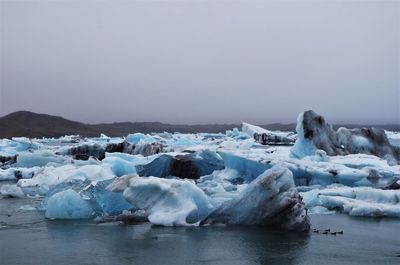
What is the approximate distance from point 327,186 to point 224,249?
5820 mm

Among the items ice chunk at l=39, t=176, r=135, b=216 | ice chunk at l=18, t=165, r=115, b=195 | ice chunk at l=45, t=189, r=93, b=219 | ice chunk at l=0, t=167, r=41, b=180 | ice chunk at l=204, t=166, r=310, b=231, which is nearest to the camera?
ice chunk at l=204, t=166, r=310, b=231

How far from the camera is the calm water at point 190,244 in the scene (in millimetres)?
5379

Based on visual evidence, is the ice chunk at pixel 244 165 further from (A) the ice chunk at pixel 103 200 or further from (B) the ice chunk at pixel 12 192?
(B) the ice chunk at pixel 12 192

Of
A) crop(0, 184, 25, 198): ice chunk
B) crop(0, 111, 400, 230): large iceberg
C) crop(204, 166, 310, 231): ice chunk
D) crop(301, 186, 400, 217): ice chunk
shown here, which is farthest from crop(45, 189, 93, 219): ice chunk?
crop(301, 186, 400, 217): ice chunk

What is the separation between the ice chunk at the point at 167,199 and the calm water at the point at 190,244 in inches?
9.0

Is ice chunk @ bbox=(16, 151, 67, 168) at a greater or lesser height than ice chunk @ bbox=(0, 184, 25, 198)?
greater

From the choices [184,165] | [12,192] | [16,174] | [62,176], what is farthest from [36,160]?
[12,192]

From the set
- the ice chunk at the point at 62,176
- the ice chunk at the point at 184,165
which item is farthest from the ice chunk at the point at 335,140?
the ice chunk at the point at 62,176

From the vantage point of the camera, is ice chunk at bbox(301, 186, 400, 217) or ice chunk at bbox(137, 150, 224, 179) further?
ice chunk at bbox(137, 150, 224, 179)

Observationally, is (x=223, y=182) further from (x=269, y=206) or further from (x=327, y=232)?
(x=327, y=232)

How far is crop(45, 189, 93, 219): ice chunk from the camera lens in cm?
782

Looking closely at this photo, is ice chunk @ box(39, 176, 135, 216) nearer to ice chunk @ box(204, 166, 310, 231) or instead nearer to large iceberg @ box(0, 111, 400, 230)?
large iceberg @ box(0, 111, 400, 230)

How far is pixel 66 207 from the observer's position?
7.85m

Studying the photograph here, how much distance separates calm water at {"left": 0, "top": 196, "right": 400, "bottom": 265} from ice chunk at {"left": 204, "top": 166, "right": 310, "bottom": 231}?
225 millimetres
